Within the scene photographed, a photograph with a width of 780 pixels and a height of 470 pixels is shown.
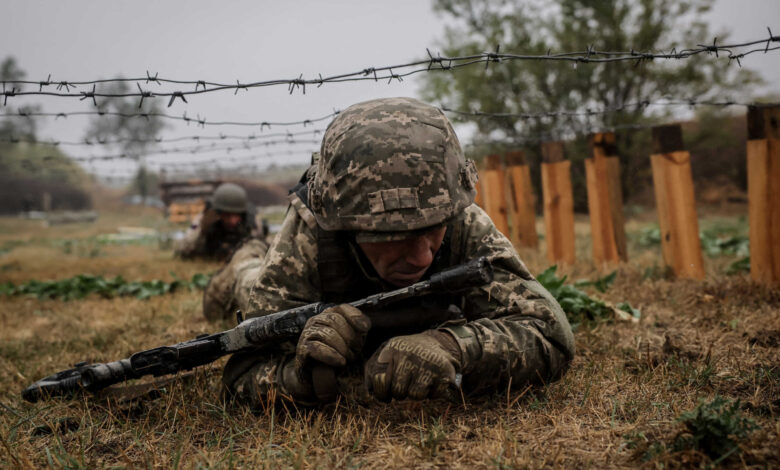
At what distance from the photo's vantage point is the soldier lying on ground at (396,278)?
6.75 ft

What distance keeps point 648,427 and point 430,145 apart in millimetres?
1337

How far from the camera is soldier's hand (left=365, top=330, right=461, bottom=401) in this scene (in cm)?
196

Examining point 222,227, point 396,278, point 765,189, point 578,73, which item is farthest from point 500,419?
point 578,73

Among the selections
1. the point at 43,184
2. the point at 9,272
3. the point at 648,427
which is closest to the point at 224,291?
the point at 648,427

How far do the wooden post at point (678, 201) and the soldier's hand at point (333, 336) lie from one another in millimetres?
3688

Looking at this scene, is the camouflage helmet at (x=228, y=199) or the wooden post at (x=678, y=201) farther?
the camouflage helmet at (x=228, y=199)

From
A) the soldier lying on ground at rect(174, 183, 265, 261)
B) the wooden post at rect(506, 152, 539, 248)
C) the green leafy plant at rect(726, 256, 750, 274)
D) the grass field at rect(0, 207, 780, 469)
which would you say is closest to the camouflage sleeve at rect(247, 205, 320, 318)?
the grass field at rect(0, 207, 780, 469)

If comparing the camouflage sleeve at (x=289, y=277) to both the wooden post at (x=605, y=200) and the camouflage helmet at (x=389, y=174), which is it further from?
the wooden post at (x=605, y=200)

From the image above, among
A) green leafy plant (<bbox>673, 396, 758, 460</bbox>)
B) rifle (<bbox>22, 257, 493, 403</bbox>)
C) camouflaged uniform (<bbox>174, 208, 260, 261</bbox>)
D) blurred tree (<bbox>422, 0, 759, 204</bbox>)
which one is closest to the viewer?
green leafy plant (<bbox>673, 396, 758, 460</bbox>)

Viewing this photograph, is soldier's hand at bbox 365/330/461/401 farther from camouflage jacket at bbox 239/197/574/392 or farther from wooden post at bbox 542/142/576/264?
wooden post at bbox 542/142/576/264

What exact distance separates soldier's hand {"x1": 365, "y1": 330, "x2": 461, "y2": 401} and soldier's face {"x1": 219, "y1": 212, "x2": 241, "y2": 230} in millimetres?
7258

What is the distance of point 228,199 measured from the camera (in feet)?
28.2

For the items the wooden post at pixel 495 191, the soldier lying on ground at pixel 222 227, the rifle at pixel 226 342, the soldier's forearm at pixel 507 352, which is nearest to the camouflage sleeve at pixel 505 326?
the soldier's forearm at pixel 507 352

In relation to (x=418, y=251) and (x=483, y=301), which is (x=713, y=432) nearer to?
(x=483, y=301)
